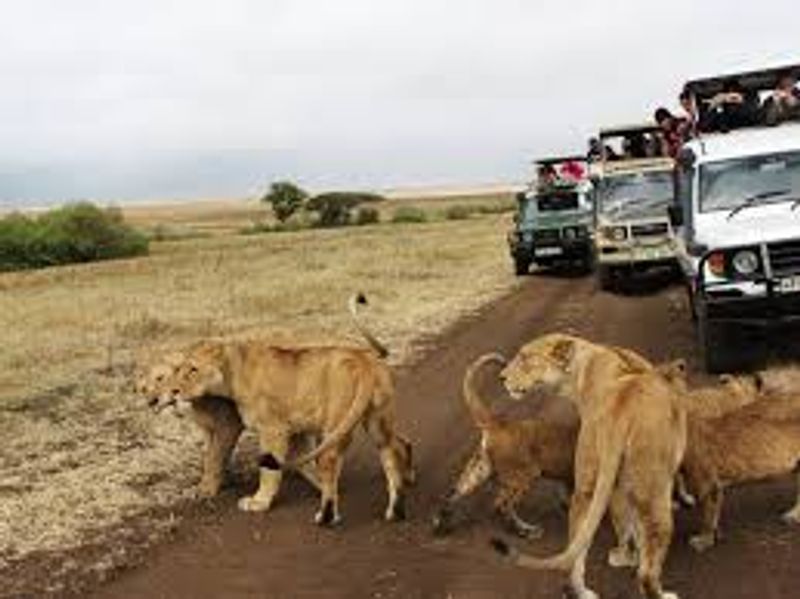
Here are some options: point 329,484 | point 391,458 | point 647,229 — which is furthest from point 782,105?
point 329,484

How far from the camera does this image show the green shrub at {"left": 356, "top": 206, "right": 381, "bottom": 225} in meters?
81.8

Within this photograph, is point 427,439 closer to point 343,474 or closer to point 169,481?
point 343,474

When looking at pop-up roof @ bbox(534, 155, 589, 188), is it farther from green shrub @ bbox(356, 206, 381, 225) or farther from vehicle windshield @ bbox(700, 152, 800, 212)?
green shrub @ bbox(356, 206, 381, 225)

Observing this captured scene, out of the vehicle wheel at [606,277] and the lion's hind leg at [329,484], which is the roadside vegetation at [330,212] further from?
the lion's hind leg at [329,484]

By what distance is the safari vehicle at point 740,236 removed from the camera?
1440 centimetres

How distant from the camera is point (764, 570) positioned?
339 inches

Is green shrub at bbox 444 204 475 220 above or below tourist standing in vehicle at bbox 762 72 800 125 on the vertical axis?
below

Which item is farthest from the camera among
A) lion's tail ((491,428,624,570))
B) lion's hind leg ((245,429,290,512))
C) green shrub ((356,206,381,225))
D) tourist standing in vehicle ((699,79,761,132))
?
green shrub ((356,206,381,225))


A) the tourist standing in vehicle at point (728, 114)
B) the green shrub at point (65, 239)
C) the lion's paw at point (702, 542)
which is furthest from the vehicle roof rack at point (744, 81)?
the green shrub at point (65, 239)

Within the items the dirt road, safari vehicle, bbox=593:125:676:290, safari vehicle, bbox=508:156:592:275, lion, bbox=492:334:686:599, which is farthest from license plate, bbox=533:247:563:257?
lion, bbox=492:334:686:599

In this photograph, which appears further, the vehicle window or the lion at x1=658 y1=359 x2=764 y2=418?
the vehicle window

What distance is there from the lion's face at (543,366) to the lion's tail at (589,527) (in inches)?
48.9

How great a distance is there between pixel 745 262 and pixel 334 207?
2874 inches

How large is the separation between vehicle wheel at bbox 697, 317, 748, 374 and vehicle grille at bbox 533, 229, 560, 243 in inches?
674
